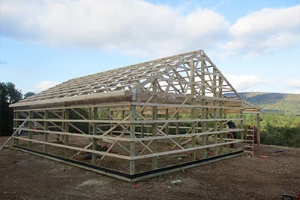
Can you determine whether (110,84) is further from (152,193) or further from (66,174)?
(152,193)

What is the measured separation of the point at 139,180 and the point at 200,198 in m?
1.98

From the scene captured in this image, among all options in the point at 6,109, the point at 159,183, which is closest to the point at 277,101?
the point at 6,109

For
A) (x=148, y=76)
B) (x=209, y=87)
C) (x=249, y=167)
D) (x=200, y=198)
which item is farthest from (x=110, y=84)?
(x=249, y=167)

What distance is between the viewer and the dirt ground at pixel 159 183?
6066 millimetres

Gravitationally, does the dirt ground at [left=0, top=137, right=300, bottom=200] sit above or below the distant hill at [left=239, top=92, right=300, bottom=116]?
below

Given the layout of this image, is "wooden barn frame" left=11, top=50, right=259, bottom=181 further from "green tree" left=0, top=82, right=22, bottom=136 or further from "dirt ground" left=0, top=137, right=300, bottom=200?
"green tree" left=0, top=82, right=22, bottom=136

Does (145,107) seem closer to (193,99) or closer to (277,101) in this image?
(193,99)

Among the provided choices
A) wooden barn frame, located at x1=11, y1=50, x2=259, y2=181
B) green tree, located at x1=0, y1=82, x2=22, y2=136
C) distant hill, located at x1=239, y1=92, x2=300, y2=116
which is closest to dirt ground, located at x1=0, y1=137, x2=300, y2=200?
wooden barn frame, located at x1=11, y1=50, x2=259, y2=181

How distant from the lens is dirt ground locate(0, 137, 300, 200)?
19.9 feet

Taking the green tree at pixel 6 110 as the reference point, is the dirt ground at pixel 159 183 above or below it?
below

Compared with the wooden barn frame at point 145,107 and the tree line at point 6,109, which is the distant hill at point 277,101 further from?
the tree line at point 6,109

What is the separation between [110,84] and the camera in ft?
29.1

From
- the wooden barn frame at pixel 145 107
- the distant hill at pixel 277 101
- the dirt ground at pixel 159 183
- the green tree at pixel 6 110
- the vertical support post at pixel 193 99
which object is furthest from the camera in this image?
the distant hill at pixel 277 101

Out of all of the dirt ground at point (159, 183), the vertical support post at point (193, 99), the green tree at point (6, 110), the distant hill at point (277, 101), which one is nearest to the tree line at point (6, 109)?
the green tree at point (6, 110)
